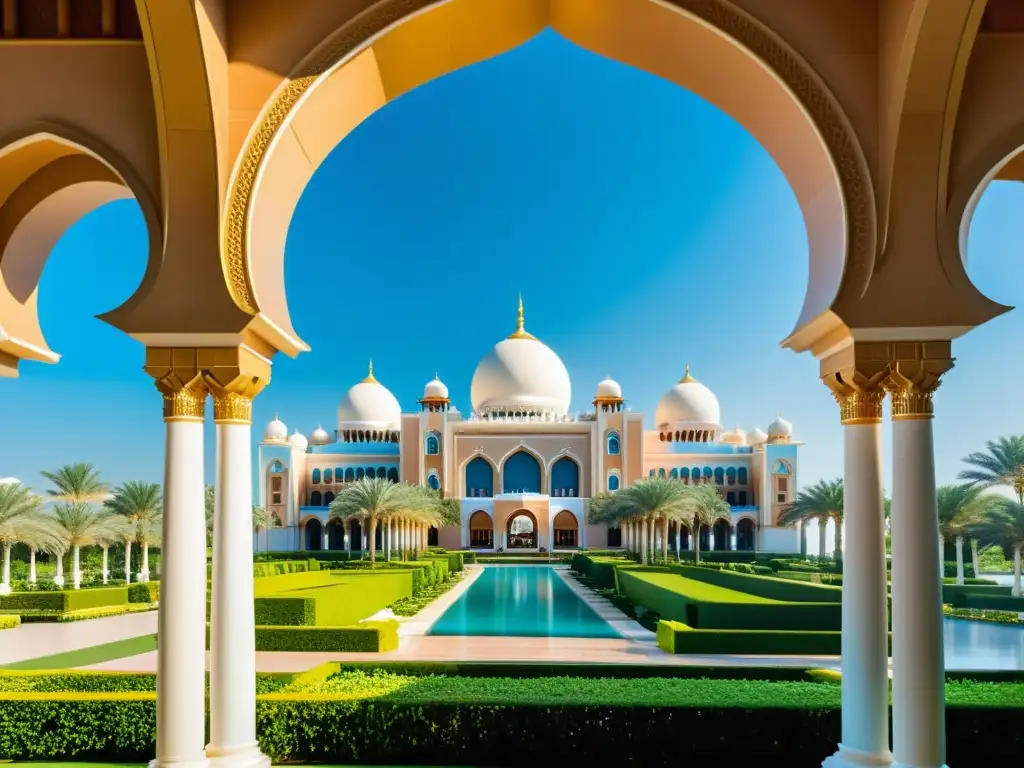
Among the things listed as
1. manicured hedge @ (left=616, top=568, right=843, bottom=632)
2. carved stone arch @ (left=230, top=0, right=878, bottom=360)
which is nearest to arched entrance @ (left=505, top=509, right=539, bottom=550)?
manicured hedge @ (left=616, top=568, right=843, bottom=632)

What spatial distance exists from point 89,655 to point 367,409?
44.6 metres

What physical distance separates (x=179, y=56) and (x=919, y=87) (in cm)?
410

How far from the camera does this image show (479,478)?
170 feet

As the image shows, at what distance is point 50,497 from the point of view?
32.9 meters

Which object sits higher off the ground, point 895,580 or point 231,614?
point 895,580

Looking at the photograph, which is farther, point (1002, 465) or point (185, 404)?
point (1002, 465)

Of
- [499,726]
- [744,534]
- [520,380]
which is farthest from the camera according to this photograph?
[520,380]

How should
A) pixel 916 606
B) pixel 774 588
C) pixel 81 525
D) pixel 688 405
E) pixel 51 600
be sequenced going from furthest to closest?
pixel 688 405, pixel 81 525, pixel 51 600, pixel 774 588, pixel 916 606

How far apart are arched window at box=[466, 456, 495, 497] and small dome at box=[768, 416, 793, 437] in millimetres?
15170

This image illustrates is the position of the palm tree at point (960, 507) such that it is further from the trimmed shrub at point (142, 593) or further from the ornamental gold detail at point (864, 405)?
the ornamental gold detail at point (864, 405)

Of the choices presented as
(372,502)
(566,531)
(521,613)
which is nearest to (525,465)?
(566,531)

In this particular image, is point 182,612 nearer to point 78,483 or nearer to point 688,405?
point 78,483

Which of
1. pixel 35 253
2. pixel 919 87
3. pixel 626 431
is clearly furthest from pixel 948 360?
pixel 626 431

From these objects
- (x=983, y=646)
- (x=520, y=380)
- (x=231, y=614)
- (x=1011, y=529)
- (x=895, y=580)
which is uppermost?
(x=520, y=380)
